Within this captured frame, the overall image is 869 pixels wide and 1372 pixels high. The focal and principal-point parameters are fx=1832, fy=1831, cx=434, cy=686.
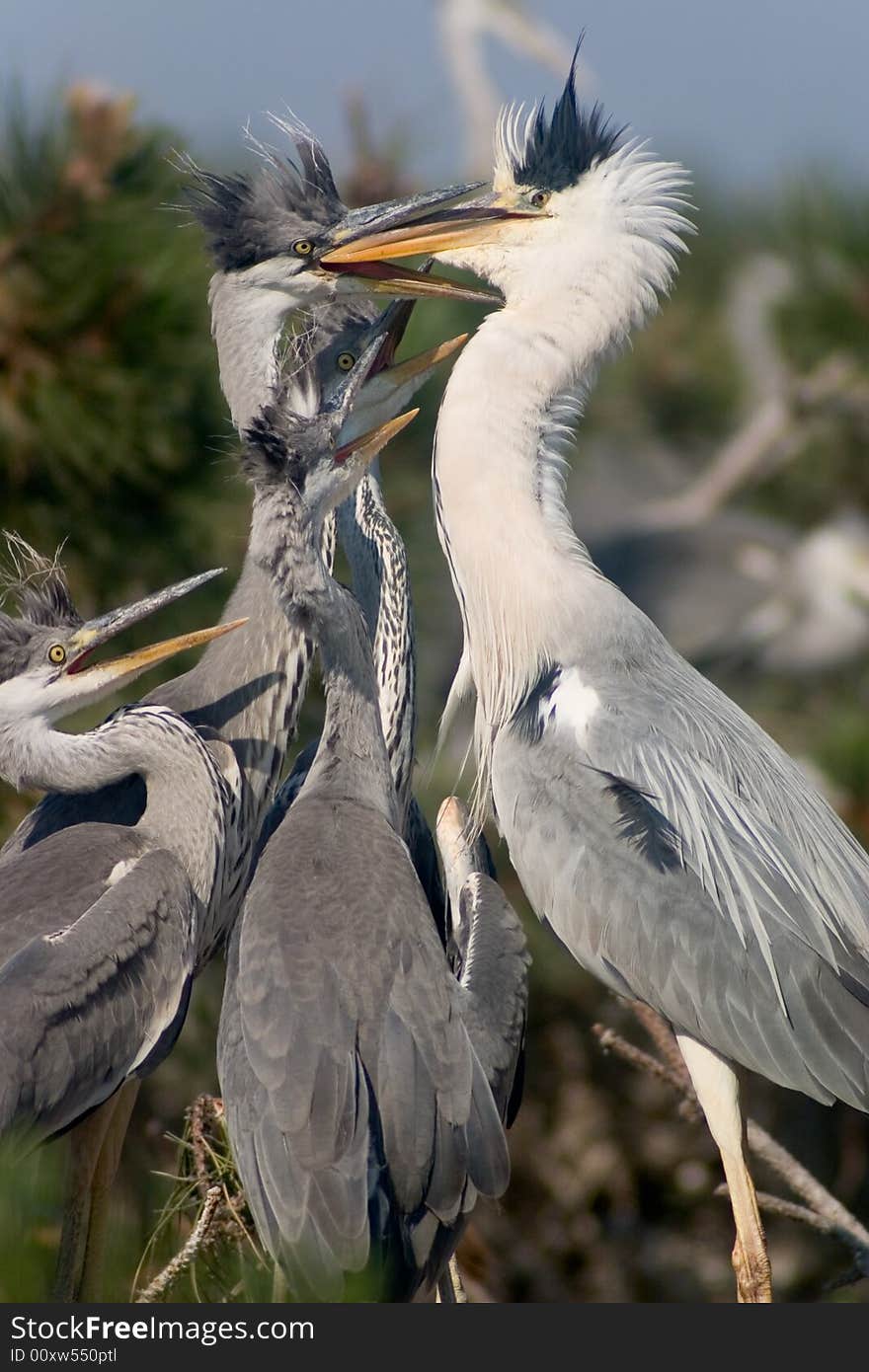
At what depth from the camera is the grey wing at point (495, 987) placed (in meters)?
3.46

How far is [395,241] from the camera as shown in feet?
13.9

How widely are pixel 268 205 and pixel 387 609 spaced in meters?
1.04

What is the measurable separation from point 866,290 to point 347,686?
517 cm

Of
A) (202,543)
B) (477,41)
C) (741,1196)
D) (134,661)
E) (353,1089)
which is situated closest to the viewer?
(353,1089)

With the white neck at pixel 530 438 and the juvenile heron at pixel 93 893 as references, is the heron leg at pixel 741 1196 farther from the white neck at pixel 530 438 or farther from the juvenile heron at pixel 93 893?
the juvenile heron at pixel 93 893

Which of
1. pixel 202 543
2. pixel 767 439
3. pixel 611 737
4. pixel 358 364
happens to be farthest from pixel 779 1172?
pixel 767 439

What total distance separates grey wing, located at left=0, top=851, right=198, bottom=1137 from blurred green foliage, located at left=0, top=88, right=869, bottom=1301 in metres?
0.68

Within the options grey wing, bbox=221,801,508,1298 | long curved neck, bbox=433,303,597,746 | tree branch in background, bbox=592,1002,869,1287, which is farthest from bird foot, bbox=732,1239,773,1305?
long curved neck, bbox=433,303,597,746

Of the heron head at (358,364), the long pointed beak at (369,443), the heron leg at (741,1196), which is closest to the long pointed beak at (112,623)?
the long pointed beak at (369,443)

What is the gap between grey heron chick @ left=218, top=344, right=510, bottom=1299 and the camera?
3.15 m

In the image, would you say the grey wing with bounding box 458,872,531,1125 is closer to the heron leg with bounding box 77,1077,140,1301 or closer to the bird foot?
the bird foot

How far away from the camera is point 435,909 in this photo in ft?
14.2

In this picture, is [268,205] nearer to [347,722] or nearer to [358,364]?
[358,364]

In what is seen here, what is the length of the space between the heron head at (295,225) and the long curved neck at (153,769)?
3.97 feet
